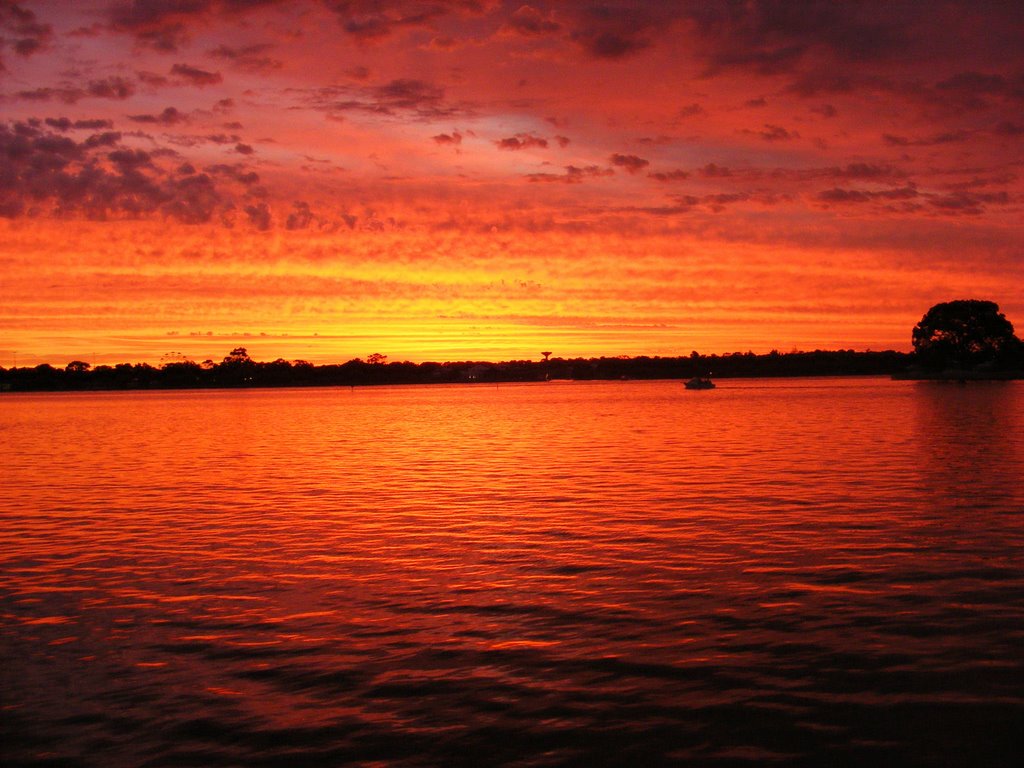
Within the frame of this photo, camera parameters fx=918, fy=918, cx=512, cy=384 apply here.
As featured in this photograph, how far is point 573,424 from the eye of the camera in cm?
8375

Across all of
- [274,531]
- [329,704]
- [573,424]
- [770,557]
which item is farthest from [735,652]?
[573,424]

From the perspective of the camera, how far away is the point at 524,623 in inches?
626

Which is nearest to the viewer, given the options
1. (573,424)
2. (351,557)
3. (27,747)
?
(27,747)

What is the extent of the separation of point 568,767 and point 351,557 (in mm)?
13221

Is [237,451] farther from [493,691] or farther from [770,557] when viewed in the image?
[493,691]

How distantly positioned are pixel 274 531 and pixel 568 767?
18.3m

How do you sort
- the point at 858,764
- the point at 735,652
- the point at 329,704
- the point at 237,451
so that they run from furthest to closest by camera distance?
the point at 237,451
the point at 735,652
the point at 329,704
the point at 858,764

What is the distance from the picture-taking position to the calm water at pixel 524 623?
11.0m

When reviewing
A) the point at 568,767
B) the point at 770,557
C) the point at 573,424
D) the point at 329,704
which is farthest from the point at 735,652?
the point at 573,424

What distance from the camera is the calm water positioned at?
36.1 feet

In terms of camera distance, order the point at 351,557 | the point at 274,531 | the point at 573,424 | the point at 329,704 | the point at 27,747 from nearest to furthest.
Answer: the point at 27,747 → the point at 329,704 → the point at 351,557 → the point at 274,531 → the point at 573,424

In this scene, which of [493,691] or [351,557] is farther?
[351,557]

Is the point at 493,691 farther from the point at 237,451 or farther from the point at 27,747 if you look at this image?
the point at 237,451

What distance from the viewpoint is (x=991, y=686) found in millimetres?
12234
